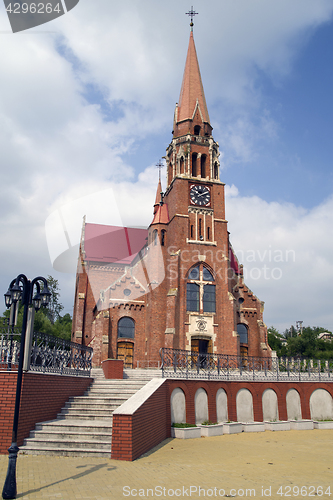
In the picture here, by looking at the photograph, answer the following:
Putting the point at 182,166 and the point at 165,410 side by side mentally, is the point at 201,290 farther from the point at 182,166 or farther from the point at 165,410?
the point at 165,410

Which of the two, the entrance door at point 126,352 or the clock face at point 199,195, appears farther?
the clock face at point 199,195

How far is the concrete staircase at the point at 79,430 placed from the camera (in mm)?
9430

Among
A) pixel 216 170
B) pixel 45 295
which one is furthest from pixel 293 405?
pixel 216 170

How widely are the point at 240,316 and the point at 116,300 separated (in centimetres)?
1111

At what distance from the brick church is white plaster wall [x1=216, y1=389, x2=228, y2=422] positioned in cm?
1102

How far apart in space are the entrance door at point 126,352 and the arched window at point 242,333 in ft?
31.4

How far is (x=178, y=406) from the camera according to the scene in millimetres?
14867

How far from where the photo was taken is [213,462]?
969 cm

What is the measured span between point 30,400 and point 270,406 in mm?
12924

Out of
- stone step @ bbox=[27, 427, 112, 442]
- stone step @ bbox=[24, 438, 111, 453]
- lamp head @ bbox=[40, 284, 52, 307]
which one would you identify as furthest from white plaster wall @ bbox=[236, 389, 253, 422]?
lamp head @ bbox=[40, 284, 52, 307]

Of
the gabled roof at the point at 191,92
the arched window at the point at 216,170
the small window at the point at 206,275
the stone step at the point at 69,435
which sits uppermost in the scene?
the gabled roof at the point at 191,92

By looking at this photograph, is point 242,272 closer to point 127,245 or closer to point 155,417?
point 127,245

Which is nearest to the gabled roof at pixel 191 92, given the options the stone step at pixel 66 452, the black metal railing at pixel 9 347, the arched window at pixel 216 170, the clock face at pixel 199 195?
the arched window at pixel 216 170

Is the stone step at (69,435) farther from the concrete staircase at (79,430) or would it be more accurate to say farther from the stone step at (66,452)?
the stone step at (66,452)
